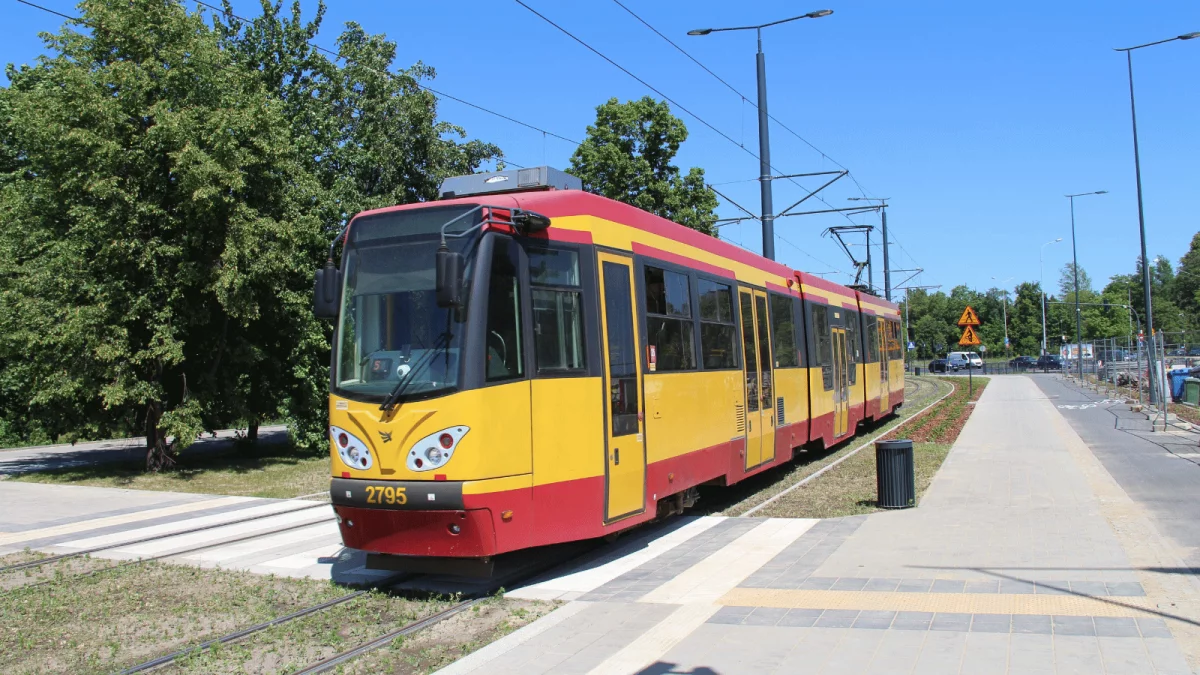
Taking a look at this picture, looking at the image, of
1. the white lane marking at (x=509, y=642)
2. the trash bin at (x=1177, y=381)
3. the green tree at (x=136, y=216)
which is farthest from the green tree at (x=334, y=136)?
the trash bin at (x=1177, y=381)

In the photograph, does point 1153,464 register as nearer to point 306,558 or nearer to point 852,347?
point 852,347

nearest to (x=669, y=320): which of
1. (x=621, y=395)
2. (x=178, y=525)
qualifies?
(x=621, y=395)

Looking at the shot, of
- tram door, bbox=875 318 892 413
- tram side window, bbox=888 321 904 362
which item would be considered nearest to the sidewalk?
tram door, bbox=875 318 892 413

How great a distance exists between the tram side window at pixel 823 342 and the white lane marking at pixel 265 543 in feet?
30.8

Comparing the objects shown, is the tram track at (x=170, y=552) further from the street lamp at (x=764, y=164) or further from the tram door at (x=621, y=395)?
the street lamp at (x=764, y=164)

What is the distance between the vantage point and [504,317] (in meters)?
7.63

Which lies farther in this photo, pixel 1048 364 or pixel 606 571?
pixel 1048 364

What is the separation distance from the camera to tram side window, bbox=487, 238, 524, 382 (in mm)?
7504

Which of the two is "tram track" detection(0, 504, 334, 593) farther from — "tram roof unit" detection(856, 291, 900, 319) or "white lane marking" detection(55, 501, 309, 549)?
"tram roof unit" detection(856, 291, 900, 319)

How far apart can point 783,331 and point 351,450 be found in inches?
345

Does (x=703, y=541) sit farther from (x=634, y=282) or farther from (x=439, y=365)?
(x=439, y=365)

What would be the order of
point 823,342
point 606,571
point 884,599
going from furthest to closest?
1. point 823,342
2. point 606,571
3. point 884,599

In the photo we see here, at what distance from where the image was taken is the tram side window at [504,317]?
24.6ft

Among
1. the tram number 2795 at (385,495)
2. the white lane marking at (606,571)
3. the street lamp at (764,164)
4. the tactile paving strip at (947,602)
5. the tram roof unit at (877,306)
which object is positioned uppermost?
the street lamp at (764,164)
